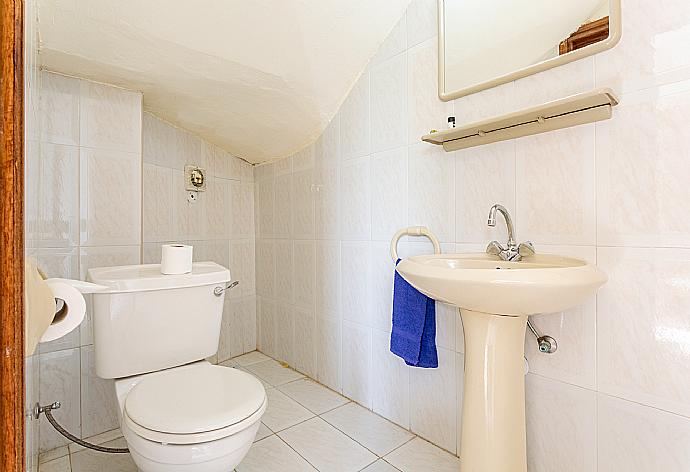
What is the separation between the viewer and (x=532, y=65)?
1253 millimetres

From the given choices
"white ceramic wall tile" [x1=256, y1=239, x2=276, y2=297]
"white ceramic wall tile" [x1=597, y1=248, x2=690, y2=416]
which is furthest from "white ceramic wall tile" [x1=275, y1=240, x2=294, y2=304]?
"white ceramic wall tile" [x1=597, y1=248, x2=690, y2=416]

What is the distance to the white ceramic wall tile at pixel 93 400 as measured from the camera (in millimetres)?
1679

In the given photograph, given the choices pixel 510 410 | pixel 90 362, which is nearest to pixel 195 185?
pixel 90 362

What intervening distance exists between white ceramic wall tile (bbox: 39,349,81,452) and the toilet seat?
584 mm

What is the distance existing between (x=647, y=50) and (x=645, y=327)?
776 millimetres

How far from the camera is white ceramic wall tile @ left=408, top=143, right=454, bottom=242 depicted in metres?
1.50

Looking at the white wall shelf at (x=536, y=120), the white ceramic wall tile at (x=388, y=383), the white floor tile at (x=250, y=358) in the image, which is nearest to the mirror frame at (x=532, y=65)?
the white wall shelf at (x=536, y=120)

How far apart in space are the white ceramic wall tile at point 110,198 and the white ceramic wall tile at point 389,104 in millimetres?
1194

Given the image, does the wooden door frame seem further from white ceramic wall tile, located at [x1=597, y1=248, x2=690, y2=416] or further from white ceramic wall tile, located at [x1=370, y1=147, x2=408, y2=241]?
white ceramic wall tile, located at [x1=370, y1=147, x2=408, y2=241]

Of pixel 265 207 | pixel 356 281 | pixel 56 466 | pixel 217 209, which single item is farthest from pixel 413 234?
pixel 56 466

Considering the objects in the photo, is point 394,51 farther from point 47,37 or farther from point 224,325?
point 224,325

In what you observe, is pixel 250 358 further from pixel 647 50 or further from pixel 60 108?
pixel 647 50

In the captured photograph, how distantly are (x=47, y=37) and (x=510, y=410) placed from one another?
6.94 feet

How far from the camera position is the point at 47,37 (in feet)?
4.70
